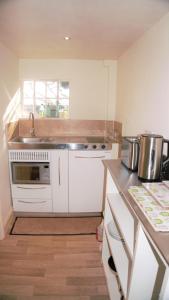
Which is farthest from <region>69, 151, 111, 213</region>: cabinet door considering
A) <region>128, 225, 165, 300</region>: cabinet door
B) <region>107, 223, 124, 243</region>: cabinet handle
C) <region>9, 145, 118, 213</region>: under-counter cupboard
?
<region>128, 225, 165, 300</region>: cabinet door

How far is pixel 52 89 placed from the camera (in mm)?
3117

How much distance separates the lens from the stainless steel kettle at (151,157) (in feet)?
4.04

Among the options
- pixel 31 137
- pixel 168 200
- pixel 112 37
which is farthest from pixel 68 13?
pixel 31 137

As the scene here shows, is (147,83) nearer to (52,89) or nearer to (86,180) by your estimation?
(86,180)

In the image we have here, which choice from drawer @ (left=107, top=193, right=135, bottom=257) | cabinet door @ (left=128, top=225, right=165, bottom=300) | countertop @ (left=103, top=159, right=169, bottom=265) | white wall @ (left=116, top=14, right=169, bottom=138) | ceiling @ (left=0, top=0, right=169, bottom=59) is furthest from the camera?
white wall @ (left=116, top=14, right=169, bottom=138)

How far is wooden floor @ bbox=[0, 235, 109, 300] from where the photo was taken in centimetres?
168

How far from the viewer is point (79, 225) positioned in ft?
8.52

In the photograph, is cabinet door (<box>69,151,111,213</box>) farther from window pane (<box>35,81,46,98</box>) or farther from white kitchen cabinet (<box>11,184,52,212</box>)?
window pane (<box>35,81,46,98</box>)

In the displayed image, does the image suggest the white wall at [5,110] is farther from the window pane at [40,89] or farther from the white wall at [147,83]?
the white wall at [147,83]

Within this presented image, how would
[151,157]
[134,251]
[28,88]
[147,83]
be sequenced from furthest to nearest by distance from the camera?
1. [28,88]
2. [147,83]
3. [151,157]
4. [134,251]

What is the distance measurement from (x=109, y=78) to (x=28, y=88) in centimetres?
122

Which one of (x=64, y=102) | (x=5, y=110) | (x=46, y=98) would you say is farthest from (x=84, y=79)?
(x=5, y=110)

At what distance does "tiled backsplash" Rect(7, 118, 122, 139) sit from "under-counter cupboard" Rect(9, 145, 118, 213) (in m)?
0.65

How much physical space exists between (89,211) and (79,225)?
24cm
